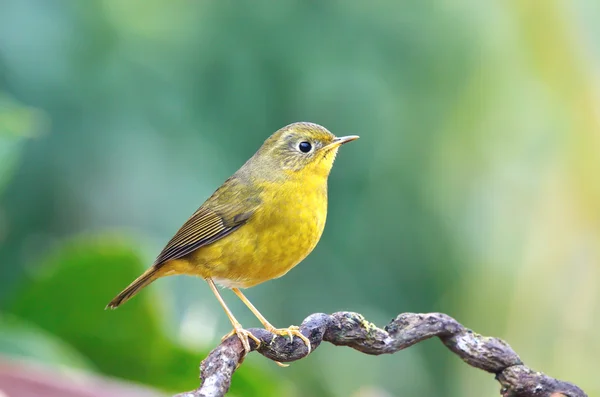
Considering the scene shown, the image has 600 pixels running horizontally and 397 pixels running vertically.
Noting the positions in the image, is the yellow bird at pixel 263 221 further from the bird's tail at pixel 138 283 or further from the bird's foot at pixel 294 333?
the bird's foot at pixel 294 333

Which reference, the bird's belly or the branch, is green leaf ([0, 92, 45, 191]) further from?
the branch

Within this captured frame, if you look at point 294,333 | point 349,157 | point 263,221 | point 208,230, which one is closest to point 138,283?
point 208,230

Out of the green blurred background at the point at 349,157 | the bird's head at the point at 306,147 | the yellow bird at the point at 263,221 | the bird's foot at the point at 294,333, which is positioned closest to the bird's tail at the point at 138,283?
the yellow bird at the point at 263,221

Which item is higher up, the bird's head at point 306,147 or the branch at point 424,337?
the bird's head at point 306,147

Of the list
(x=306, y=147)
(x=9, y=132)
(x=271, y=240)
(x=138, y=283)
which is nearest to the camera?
Answer: (x=271, y=240)

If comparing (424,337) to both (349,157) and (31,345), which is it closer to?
(31,345)

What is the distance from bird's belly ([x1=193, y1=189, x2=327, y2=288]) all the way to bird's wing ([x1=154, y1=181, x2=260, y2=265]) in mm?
26

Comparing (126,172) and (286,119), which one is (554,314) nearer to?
(286,119)

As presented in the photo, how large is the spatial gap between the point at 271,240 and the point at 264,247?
0.09 feet

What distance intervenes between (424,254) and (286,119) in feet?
4.15

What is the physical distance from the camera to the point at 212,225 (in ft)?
8.39

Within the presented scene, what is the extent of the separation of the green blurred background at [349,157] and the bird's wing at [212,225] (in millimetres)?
1142

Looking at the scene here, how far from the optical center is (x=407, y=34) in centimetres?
522

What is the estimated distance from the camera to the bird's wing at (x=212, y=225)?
250cm
